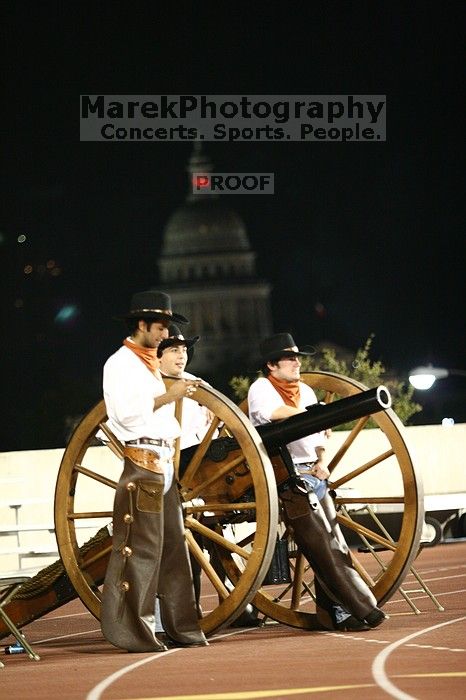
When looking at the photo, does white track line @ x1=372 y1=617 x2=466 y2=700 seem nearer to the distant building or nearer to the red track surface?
the red track surface

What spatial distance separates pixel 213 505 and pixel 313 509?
75 cm

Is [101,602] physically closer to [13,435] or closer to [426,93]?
[426,93]

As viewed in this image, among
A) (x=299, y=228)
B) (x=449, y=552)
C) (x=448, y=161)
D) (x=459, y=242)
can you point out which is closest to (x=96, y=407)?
(x=449, y=552)

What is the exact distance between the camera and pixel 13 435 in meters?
98.4

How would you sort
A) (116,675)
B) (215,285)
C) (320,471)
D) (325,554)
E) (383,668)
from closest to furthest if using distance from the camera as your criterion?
(383,668) → (116,675) → (325,554) → (320,471) → (215,285)

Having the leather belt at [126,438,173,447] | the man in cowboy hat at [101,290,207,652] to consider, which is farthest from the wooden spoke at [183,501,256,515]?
the leather belt at [126,438,173,447]

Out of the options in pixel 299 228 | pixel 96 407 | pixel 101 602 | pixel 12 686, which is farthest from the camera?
pixel 299 228

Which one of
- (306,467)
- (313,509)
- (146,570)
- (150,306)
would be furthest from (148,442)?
(306,467)

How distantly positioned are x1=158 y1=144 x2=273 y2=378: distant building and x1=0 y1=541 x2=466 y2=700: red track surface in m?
109

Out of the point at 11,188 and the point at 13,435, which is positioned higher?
the point at 11,188

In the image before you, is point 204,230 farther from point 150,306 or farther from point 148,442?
point 148,442

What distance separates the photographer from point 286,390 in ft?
36.1

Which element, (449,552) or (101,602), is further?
(449,552)

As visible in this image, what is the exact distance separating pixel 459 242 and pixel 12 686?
89.6 m
